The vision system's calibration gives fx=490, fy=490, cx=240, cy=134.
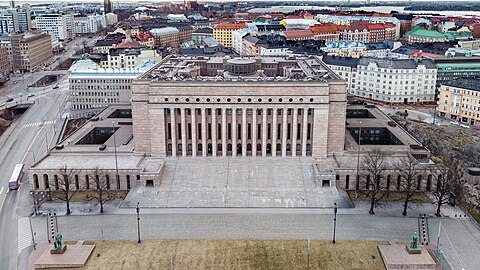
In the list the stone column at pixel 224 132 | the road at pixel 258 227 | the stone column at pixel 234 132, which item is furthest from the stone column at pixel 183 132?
the road at pixel 258 227

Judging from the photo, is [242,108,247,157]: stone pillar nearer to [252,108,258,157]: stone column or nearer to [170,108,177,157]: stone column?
[252,108,258,157]: stone column

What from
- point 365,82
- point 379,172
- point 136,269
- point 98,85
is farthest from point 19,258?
point 365,82

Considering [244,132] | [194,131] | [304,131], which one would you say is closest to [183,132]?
[194,131]

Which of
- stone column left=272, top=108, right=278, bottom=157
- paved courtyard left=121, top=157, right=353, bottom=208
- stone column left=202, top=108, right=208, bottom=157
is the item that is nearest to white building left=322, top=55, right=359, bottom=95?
stone column left=272, top=108, right=278, bottom=157

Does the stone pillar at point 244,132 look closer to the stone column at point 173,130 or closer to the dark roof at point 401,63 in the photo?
the stone column at point 173,130

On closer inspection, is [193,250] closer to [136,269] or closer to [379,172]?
[136,269]

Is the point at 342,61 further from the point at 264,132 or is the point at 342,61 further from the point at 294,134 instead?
the point at 264,132
